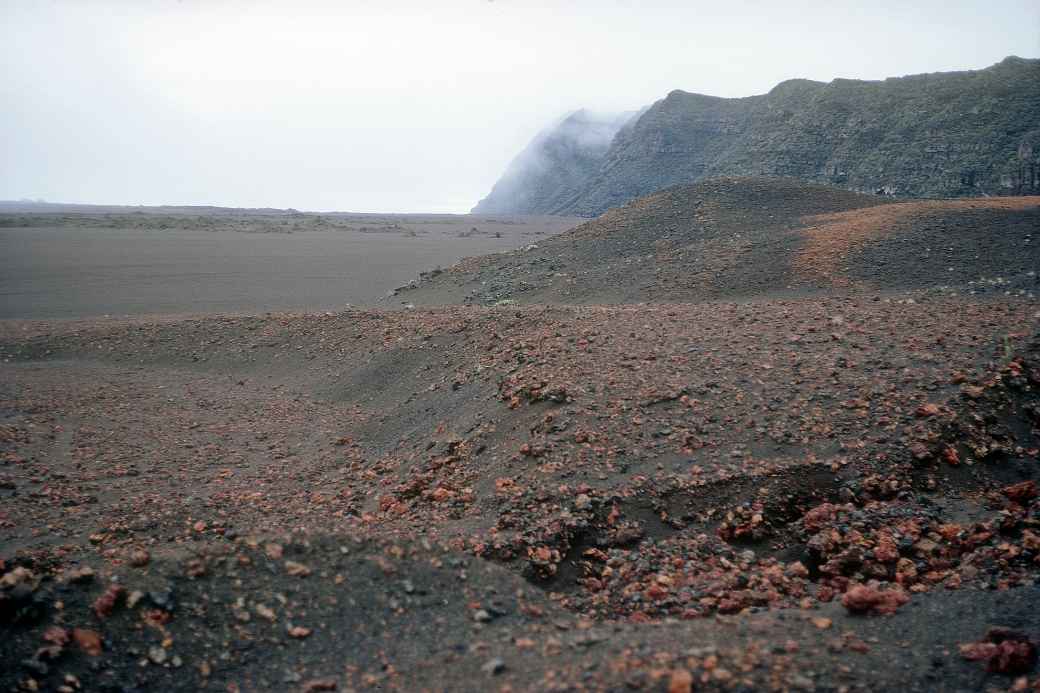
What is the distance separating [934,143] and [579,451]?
3763 centimetres

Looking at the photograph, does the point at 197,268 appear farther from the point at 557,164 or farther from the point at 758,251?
the point at 557,164

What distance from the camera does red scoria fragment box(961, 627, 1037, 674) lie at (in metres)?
3.10

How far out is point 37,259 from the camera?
98.1 ft

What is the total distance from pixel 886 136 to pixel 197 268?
3643 centimetres

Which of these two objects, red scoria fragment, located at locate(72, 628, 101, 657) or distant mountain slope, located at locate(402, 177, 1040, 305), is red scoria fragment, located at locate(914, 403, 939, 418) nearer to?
red scoria fragment, located at locate(72, 628, 101, 657)

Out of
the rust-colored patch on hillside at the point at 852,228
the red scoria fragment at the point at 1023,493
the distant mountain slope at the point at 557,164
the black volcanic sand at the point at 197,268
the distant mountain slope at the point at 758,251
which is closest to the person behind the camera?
the red scoria fragment at the point at 1023,493

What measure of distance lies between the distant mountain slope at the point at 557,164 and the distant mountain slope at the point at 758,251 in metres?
70.7

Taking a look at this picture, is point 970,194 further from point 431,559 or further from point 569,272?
point 431,559

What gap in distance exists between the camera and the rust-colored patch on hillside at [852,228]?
13148 millimetres

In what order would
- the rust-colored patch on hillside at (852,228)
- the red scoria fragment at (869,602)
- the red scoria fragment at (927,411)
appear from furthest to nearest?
1. the rust-colored patch on hillside at (852,228)
2. the red scoria fragment at (927,411)
3. the red scoria fragment at (869,602)

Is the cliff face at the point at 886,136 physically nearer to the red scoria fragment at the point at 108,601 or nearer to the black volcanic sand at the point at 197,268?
the black volcanic sand at the point at 197,268

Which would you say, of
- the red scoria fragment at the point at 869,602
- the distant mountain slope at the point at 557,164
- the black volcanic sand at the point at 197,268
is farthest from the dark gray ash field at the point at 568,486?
the distant mountain slope at the point at 557,164

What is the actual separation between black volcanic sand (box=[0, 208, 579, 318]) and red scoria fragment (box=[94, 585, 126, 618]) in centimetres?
1615

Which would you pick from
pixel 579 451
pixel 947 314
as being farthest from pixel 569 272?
pixel 579 451
